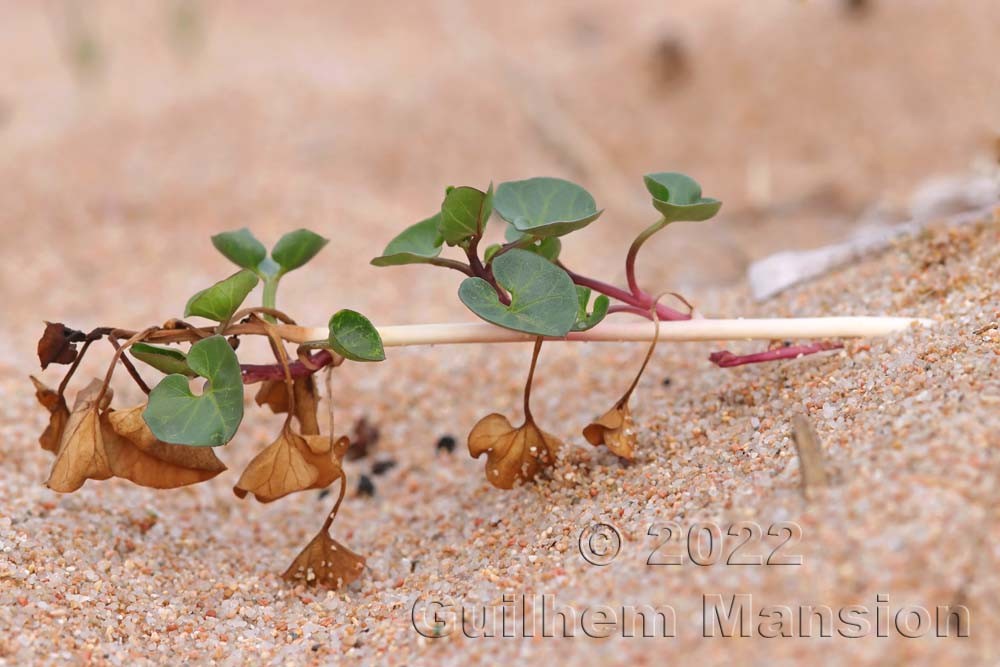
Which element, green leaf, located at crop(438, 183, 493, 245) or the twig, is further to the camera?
green leaf, located at crop(438, 183, 493, 245)

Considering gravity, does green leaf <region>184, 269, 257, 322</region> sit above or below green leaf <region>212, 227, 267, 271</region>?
below

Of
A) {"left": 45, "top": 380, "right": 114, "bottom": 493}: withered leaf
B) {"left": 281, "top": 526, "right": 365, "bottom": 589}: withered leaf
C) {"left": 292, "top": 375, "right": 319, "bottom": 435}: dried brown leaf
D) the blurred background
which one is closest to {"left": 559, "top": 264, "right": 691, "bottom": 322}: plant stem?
{"left": 292, "top": 375, "right": 319, "bottom": 435}: dried brown leaf

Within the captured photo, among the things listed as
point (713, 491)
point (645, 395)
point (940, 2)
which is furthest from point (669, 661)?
point (940, 2)

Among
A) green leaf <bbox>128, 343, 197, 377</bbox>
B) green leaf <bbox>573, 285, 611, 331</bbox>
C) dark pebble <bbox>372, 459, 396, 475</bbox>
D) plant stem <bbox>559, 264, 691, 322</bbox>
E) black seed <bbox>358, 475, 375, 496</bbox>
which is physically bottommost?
black seed <bbox>358, 475, 375, 496</bbox>

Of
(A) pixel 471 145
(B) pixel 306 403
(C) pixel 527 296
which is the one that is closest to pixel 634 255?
(C) pixel 527 296

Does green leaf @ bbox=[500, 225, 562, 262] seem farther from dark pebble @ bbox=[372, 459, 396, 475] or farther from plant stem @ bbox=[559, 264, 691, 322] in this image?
dark pebble @ bbox=[372, 459, 396, 475]

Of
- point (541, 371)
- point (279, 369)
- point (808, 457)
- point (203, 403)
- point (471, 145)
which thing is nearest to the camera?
point (808, 457)

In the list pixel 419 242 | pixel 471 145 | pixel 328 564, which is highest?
pixel 471 145

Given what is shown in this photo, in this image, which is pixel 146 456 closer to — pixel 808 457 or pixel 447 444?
pixel 447 444
